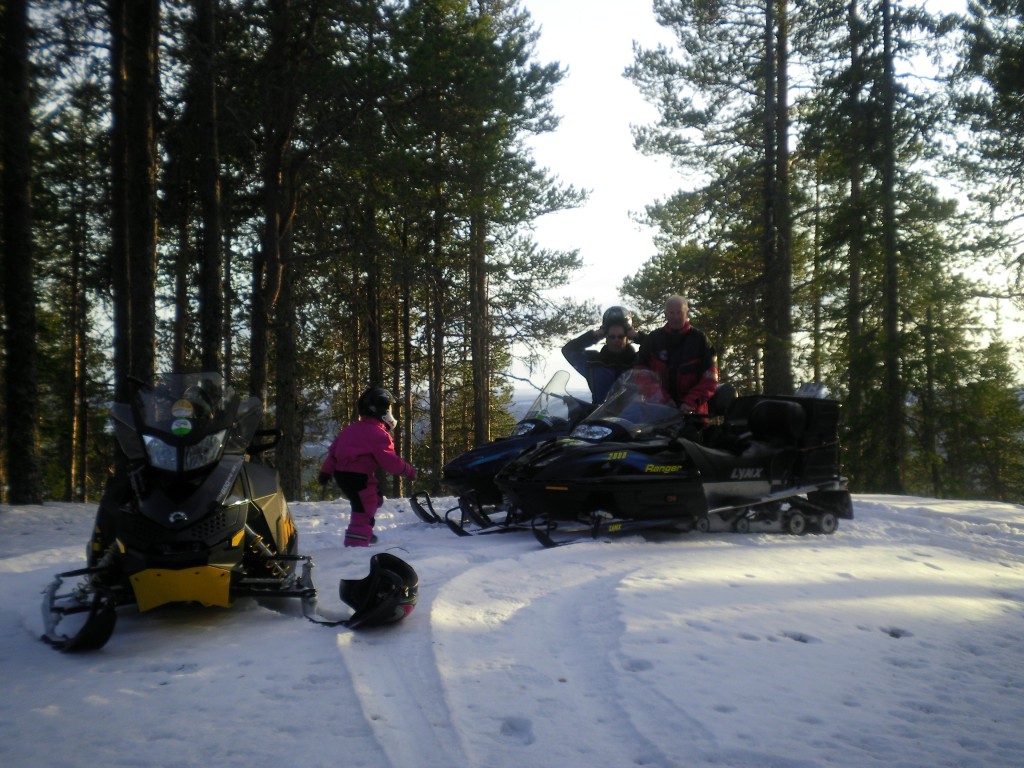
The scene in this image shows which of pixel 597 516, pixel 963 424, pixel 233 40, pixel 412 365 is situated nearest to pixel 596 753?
pixel 597 516

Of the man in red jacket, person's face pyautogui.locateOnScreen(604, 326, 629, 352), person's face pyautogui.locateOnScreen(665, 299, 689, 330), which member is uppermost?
person's face pyautogui.locateOnScreen(665, 299, 689, 330)

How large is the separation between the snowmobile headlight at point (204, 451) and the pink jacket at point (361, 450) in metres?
2.44

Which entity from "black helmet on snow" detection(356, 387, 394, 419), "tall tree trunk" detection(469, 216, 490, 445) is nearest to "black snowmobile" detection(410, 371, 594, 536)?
"black helmet on snow" detection(356, 387, 394, 419)

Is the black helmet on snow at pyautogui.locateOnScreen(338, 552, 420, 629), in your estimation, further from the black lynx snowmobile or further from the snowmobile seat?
the snowmobile seat

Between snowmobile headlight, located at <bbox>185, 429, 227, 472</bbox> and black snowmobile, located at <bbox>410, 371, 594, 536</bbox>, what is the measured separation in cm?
302

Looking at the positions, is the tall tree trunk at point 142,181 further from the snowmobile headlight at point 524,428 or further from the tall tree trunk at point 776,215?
the tall tree trunk at point 776,215

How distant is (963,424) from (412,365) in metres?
14.8

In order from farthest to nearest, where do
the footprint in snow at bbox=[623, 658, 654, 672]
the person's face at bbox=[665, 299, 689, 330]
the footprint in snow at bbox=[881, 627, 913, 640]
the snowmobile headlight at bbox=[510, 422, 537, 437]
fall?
the snowmobile headlight at bbox=[510, 422, 537, 437] < the person's face at bbox=[665, 299, 689, 330] < the footprint in snow at bbox=[881, 627, 913, 640] < the footprint in snow at bbox=[623, 658, 654, 672]

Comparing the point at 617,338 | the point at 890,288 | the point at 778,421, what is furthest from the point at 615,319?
the point at 890,288

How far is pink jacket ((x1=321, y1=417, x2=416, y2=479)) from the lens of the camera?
6453 mm

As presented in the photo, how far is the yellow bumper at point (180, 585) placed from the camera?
3.60m

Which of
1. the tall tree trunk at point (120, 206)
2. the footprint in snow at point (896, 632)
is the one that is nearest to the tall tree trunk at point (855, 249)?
the tall tree trunk at point (120, 206)

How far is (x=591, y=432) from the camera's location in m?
6.69

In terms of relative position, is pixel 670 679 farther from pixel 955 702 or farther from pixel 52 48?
pixel 52 48
